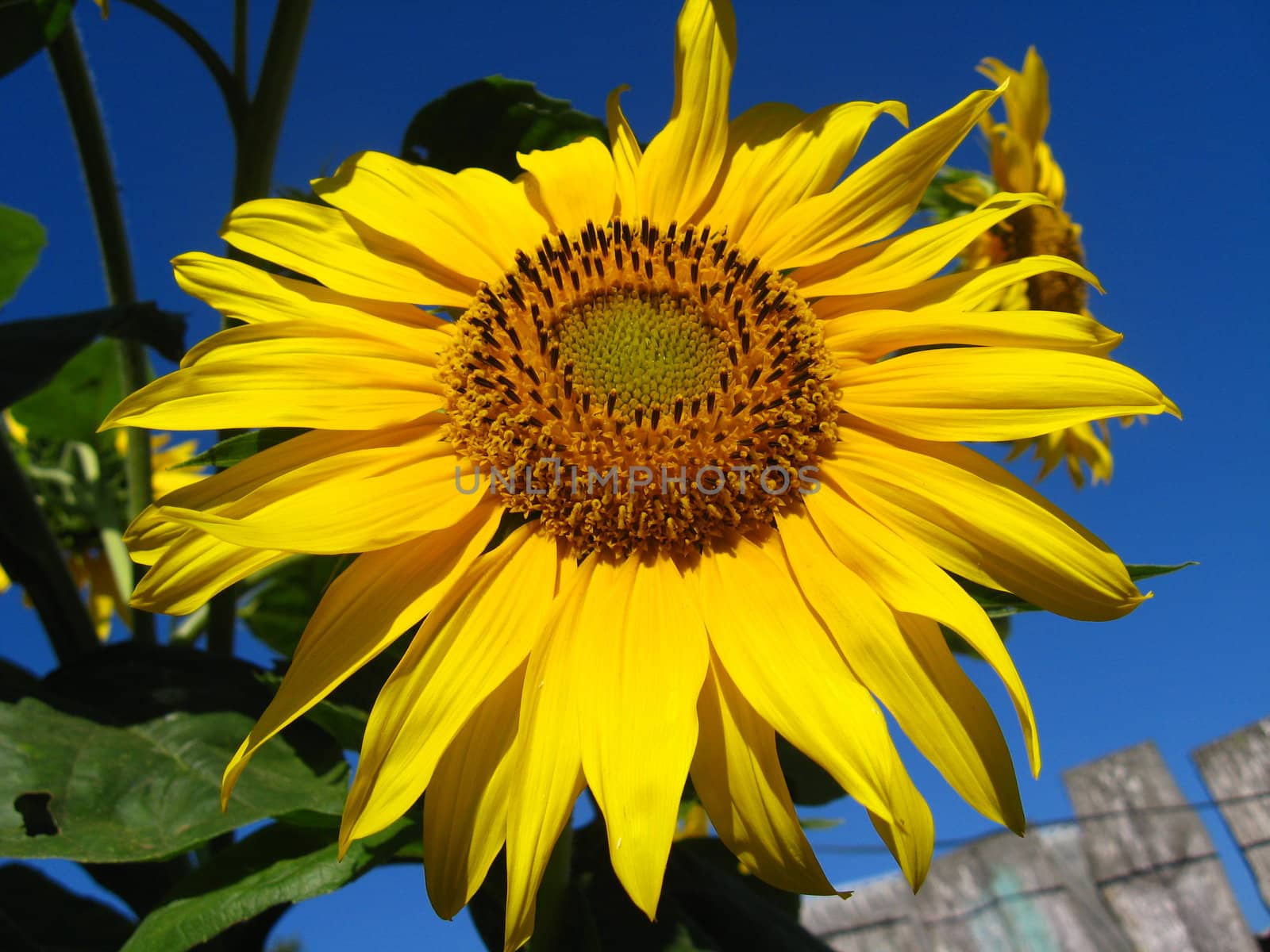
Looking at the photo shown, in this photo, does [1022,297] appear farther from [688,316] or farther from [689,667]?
[689,667]

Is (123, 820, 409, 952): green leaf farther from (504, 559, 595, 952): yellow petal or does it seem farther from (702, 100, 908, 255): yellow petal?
(702, 100, 908, 255): yellow petal

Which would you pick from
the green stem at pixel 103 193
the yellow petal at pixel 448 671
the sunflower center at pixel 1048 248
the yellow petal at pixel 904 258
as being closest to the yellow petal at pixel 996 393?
the yellow petal at pixel 904 258

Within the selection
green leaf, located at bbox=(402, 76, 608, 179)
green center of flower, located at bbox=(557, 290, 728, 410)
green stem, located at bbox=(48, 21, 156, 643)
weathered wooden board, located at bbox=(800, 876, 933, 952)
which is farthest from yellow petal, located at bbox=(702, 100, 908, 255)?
weathered wooden board, located at bbox=(800, 876, 933, 952)

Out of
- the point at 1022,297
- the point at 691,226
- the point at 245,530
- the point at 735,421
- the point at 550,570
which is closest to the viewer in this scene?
the point at 245,530

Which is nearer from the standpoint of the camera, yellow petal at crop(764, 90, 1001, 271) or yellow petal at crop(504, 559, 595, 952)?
yellow petal at crop(504, 559, 595, 952)

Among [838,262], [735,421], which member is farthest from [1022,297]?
[735,421]

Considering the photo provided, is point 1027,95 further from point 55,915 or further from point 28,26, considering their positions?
point 55,915
